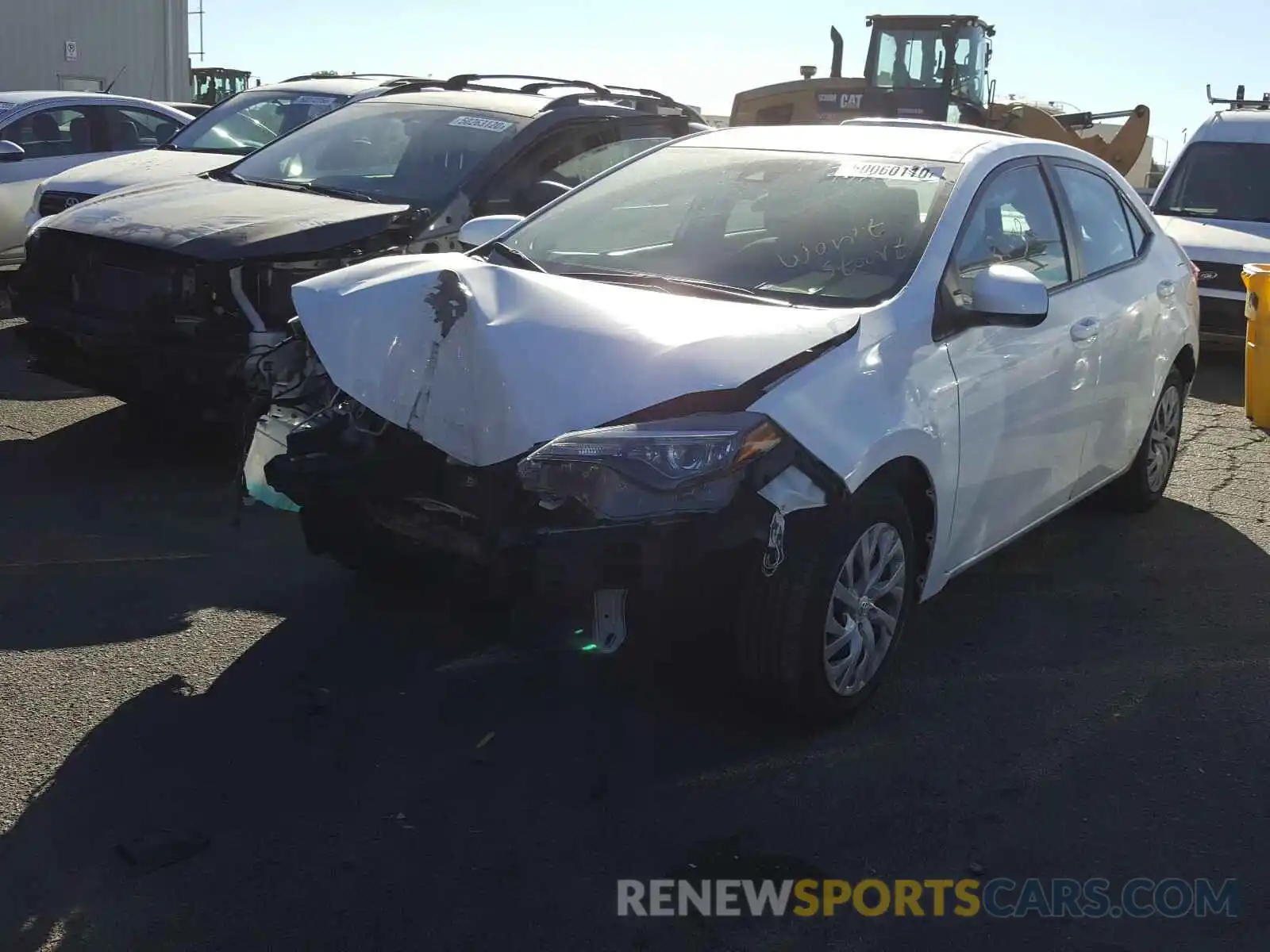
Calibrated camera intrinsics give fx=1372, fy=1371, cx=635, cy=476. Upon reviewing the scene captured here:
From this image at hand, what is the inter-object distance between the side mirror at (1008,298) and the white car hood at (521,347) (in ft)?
1.63

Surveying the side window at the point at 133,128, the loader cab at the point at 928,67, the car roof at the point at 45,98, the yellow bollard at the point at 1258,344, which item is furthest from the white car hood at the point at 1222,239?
the car roof at the point at 45,98

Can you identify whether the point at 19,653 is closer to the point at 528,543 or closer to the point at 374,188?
the point at 528,543

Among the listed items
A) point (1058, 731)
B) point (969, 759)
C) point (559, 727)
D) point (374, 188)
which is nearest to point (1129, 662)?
point (1058, 731)

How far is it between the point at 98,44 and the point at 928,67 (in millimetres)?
18043

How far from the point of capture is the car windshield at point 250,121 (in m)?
9.81

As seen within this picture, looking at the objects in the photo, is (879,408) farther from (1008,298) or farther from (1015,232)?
(1015,232)

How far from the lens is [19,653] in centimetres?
430

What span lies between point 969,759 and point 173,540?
3.24 m

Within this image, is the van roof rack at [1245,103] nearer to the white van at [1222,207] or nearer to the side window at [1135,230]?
the white van at [1222,207]

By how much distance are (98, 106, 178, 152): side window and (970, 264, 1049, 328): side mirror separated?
30.7 ft

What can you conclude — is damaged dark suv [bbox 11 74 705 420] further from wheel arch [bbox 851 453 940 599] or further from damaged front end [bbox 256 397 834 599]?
wheel arch [bbox 851 453 940 599]

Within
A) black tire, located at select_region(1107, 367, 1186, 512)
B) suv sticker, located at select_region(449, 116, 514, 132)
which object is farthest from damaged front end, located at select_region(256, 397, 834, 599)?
suv sticker, located at select_region(449, 116, 514, 132)

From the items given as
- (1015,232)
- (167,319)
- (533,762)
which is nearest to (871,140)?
(1015,232)

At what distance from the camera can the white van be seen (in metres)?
9.89
